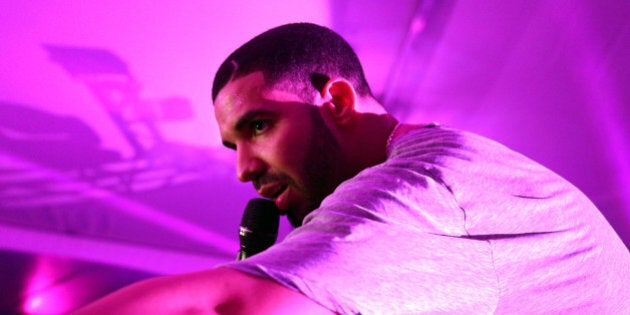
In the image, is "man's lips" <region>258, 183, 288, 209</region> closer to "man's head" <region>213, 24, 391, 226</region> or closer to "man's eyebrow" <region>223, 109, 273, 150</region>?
"man's head" <region>213, 24, 391, 226</region>

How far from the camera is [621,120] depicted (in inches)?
108

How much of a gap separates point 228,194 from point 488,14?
2207 millimetres

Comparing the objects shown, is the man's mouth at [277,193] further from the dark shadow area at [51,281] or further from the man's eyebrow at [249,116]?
the dark shadow area at [51,281]

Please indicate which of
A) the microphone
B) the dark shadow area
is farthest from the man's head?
the dark shadow area

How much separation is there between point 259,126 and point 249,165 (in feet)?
0.39

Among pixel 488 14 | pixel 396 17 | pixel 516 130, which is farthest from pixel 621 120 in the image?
pixel 396 17

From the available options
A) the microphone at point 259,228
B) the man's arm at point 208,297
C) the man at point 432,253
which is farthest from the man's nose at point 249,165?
the man's arm at point 208,297

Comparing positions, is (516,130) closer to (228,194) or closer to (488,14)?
(488,14)

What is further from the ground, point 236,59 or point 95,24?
point 236,59

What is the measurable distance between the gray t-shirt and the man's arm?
0.03 feet

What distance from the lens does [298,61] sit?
5.00 ft

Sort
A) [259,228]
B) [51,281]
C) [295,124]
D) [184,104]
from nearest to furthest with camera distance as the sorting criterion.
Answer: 1. [295,124]
2. [259,228]
3. [184,104]
4. [51,281]

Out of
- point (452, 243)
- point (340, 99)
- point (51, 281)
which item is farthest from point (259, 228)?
point (51, 281)

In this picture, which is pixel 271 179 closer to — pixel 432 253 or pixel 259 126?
pixel 259 126
